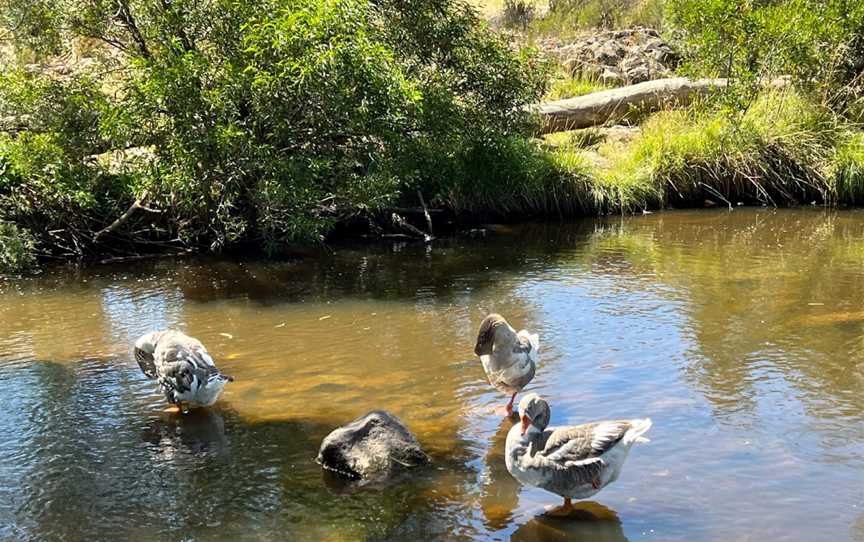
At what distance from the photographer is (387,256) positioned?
15266mm

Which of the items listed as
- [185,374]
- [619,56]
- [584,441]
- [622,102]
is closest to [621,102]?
[622,102]

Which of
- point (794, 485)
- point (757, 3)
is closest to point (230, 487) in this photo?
point (794, 485)

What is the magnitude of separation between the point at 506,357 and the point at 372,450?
182cm

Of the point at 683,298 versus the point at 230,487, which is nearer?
the point at 230,487

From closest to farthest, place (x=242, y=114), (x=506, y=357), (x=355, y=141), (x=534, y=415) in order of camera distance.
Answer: (x=534, y=415), (x=506, y=357), (x=242, y=114), (x=355, y=141)

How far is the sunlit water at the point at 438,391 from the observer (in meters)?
6.01

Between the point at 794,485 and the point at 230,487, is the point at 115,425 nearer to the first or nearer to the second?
the point at 230,487

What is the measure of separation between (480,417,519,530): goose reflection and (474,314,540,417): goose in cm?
77

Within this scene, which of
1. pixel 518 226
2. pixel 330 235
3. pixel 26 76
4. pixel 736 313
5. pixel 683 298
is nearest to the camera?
pixel 736 313

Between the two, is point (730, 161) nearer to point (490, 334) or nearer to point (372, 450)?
point (490, 334)

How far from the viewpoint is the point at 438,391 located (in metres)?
8.41

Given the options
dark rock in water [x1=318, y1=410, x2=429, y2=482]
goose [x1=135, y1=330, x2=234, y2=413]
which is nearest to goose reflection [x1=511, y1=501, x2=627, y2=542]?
dark rock in water [x1=318, y1=410, x2=429, y2=482]

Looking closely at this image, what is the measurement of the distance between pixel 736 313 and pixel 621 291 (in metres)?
1.82

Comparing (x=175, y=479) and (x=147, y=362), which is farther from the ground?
(x=147, y=362)
